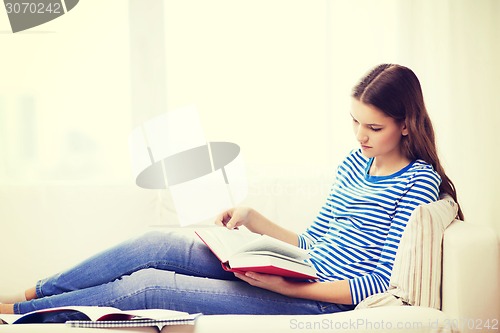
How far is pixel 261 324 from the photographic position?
146 centimetres

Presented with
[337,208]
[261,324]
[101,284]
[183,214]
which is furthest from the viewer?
[183,214]

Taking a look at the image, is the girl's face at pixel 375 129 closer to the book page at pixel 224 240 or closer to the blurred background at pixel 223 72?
the book page at pixel 224 240

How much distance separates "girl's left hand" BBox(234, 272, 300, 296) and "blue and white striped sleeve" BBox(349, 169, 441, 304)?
0.51 ft

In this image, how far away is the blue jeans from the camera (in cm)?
155

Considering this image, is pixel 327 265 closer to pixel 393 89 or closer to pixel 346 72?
pixel 393 89

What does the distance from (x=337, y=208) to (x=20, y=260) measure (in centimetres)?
131

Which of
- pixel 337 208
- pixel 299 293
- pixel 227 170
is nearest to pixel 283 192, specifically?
pixel 227 170

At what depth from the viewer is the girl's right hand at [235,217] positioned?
1.92m

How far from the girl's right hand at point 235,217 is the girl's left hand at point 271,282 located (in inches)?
12.7

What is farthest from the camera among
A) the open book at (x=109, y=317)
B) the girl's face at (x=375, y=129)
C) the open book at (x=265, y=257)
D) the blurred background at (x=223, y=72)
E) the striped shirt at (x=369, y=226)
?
the blurred background at (x=223, y=72)

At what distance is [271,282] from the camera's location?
1581mm

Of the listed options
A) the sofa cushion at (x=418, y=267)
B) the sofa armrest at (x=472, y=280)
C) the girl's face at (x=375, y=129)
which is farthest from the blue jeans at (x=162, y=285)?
the girl's face at (x=375, y=129)

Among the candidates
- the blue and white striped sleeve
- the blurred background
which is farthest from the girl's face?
the blurred background

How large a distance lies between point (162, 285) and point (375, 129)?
2.37 ft
